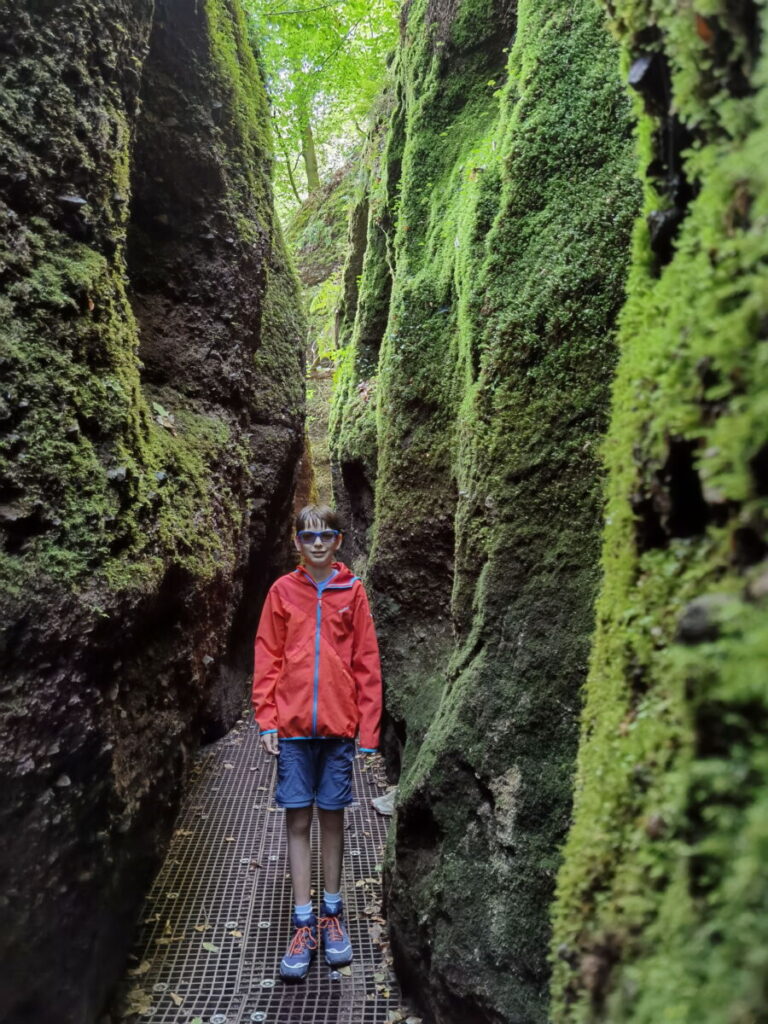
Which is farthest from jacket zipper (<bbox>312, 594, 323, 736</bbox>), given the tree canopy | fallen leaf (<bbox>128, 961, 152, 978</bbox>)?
the tree canopy

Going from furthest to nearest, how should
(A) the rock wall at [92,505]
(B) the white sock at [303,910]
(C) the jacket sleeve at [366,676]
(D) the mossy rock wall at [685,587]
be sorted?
1. (C) the jacket sleeve at [366,676]
2. (B) the white sock at [303,910]
3. (A) the rock wall at [92,505]
4. (D) the mossy rock wall at [685,587]

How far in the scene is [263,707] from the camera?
3.94 m

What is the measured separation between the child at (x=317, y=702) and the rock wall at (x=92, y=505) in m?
0.59

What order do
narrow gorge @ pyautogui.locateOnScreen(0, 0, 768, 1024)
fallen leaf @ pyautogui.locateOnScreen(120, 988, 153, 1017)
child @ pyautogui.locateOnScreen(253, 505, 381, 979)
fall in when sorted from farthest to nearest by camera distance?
child @ pyautogui.locateOnScreen(253, 505, 381, 979) → fallen leaf @ pyautogui.locateOnScreen(120, 988, 153, 1017) → narrow gorge @ pyautogui.locateOnScreen(0, 0, 768, 1024)

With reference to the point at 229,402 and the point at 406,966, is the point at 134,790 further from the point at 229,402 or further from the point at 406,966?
the point at 229,402

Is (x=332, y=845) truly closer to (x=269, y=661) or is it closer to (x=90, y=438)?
(x=269, y=661)

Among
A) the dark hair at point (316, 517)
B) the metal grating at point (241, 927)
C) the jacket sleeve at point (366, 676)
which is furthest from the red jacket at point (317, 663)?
the metal grating at point (241, 927)

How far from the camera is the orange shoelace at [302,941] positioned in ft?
11.8

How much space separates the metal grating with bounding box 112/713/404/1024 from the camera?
3.35 m

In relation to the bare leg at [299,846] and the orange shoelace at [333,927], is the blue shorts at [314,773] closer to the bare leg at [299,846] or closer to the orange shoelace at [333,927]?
the bare leg at [299,846]

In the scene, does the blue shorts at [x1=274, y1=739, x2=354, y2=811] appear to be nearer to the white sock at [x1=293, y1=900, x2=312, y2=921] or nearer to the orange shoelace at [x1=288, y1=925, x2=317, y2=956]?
the white sock at [x1=293, y1=900, x2=312, y2=921]

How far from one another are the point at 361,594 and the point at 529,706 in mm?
1580

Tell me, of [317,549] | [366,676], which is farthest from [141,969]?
[317,549]

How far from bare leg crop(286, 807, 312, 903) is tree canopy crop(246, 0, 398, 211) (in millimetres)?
7078
